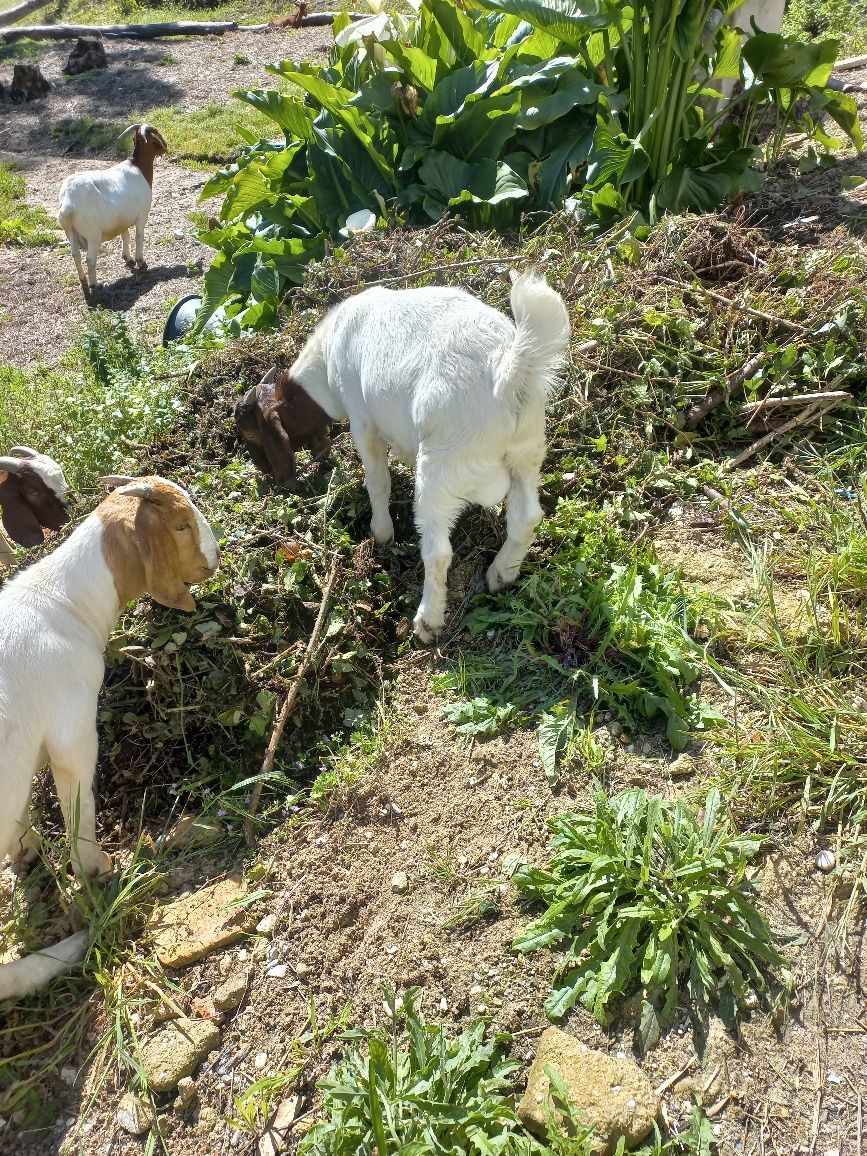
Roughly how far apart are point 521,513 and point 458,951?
1.70 metres

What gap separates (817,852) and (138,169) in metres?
9.50

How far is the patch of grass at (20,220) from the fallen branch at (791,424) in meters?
9.37

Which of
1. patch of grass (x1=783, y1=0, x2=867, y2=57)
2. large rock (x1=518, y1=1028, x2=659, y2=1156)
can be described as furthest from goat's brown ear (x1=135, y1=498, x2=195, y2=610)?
patch of grass (x1=783, y1=0, x2=867, y2=57)

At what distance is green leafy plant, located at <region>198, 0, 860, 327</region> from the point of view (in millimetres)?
5938

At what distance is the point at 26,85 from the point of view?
14.5 meters

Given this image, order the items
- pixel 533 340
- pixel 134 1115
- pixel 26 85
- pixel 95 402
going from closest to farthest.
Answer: pixel 134 1115
pixel 533 340
pixel 95 402
pixel 26 85

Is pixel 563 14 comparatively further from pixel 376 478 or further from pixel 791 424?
pixel 376 478

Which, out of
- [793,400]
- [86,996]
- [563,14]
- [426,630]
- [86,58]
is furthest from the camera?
[86,58]

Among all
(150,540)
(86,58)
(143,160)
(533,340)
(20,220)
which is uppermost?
(86,58)

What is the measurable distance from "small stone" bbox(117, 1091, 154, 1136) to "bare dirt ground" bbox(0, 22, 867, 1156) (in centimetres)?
3

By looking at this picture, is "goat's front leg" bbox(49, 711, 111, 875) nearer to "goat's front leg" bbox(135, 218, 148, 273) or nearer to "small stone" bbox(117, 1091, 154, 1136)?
"small stone" bbox(117, 1091, 154, 1136)

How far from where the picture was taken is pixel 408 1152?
1989 mm

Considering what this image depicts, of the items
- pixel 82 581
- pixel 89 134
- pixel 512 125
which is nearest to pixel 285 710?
pixel 82 581

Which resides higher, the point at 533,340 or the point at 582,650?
the point at 533,340
